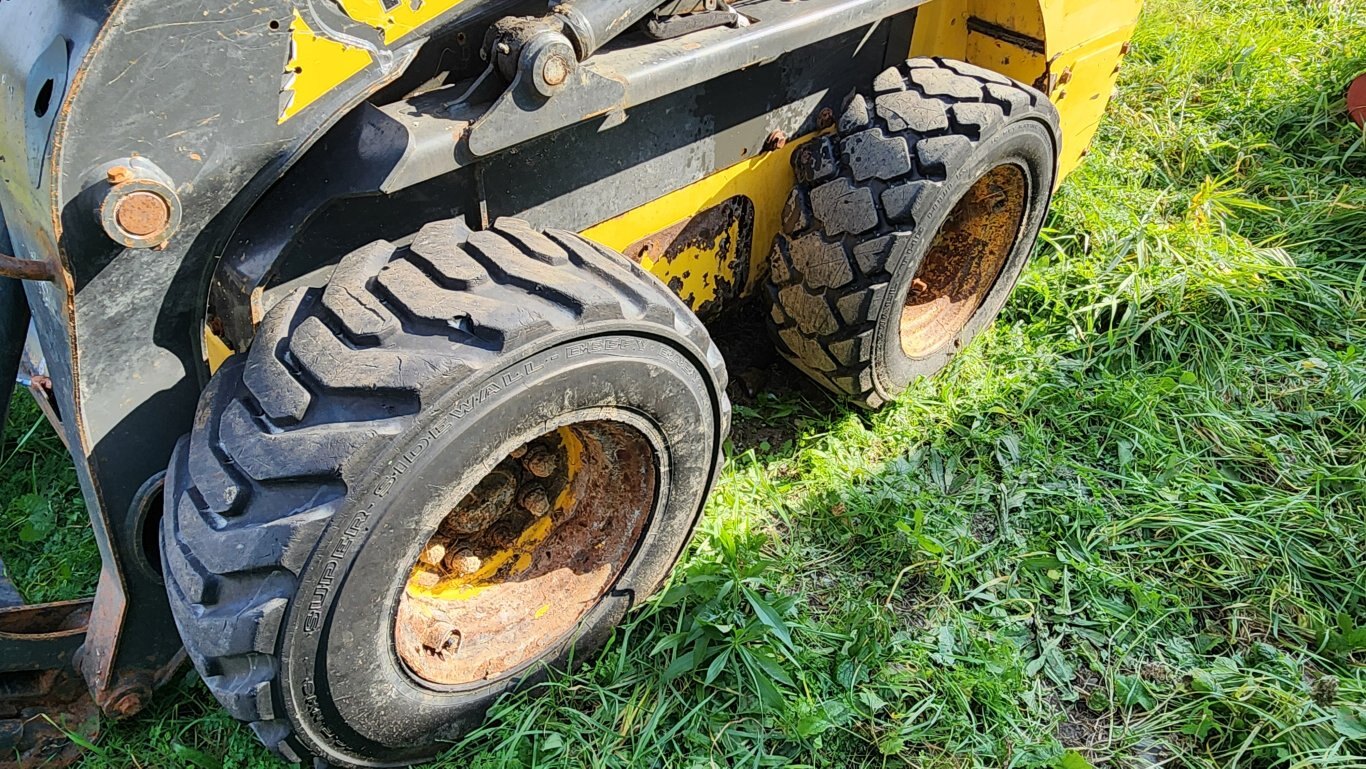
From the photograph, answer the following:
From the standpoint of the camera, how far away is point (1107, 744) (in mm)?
2408

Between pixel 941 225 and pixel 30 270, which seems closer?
pixel 30 270

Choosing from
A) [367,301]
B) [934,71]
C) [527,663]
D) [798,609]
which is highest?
[367,301]

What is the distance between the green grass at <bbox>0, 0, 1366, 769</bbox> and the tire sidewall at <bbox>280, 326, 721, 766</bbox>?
0.25 meters

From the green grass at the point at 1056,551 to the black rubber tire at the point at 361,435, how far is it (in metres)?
0.50

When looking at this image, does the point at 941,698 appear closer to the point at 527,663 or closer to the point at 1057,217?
the point at 527,663

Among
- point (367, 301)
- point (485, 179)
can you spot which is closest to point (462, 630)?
point (367, 301)

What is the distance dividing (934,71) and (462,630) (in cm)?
190

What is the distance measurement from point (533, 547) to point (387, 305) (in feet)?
2.51

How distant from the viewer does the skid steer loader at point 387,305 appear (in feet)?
5.56

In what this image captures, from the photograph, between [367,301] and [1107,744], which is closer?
[367,301]

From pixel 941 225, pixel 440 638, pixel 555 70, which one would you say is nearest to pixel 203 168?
pixel 555 70

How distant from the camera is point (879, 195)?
265 cm

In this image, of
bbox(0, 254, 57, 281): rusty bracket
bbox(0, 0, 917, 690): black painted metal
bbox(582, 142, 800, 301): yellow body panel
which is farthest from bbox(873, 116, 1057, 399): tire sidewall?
bbox(0, 254, 57, 281): rusty bracket

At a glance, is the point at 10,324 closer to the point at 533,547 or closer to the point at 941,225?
the point at 533,547
